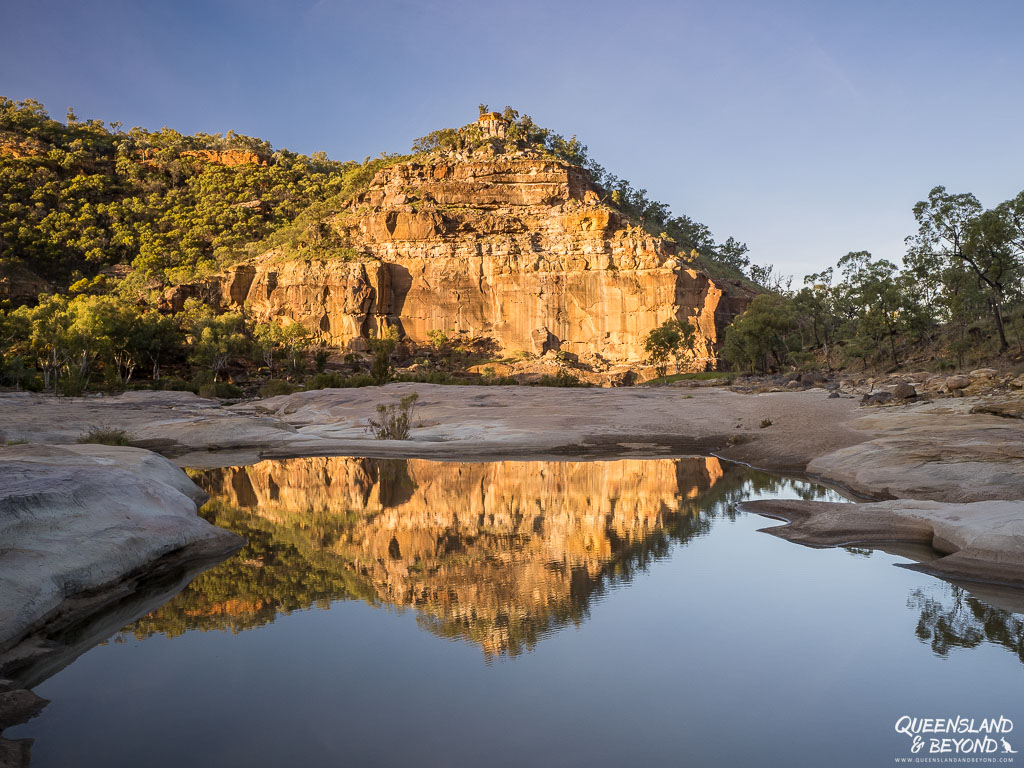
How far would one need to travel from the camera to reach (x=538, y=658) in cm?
529

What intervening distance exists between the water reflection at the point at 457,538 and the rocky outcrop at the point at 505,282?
232 ft

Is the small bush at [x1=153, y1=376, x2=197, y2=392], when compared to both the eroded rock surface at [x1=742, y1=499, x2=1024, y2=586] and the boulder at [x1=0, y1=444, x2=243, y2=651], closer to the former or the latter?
the boulder at [x1=0, y1=444, x2=243, y2=651]

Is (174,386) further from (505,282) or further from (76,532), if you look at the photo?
(76,532)

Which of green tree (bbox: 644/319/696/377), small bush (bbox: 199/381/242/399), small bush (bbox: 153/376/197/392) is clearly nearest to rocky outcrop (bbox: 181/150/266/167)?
small bush (bbox: 153/376/197/392)

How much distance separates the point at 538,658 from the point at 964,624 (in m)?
3.96

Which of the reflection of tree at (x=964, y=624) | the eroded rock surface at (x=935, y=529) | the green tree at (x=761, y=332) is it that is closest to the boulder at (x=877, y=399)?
the eroded rock surface at (x=935, y=529)

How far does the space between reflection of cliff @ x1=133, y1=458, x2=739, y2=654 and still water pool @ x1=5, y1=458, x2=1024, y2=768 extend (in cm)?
5

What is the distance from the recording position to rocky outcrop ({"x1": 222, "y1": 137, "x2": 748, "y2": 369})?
282 feet

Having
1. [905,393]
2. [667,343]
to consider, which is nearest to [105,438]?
[905,393]

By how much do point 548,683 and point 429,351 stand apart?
8303cm

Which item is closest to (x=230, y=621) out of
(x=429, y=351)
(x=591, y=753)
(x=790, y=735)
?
(x=591, y=753)

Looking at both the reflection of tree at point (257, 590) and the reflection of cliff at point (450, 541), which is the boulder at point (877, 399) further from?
the reflection of tree at point (257, 590)

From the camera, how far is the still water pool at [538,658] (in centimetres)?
409

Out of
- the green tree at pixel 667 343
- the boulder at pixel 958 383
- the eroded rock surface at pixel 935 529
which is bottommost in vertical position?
the eroded rock surface at pixel 935 529
